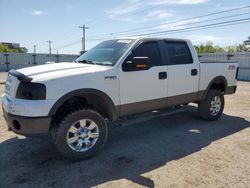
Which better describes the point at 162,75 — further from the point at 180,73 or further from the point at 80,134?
the point at 80,134

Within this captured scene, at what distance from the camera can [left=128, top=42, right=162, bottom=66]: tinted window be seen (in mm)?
4781

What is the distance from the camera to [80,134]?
4055 millimetres

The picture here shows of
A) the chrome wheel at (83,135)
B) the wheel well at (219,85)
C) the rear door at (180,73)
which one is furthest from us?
the wheel well at (219,85)

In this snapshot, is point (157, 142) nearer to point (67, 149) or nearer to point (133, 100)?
point (133, 100)

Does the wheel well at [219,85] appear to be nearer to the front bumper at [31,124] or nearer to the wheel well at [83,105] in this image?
the wheel well at [83,105]

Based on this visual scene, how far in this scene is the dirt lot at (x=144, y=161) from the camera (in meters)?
3.47

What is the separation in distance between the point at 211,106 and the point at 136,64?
2958 mm

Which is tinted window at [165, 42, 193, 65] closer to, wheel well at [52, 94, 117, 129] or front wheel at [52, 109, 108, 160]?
wheel well at [52, 94, 117, 129]

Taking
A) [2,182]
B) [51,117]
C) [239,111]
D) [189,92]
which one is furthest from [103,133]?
[239,111]

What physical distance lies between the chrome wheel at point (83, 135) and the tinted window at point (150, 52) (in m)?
1.54

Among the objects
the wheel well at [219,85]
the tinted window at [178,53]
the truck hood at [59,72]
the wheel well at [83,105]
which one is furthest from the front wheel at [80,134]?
the wheel well at [219,85]

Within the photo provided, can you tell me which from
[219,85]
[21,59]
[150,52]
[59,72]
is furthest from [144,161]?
[21,59]

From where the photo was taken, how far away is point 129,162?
4035mm

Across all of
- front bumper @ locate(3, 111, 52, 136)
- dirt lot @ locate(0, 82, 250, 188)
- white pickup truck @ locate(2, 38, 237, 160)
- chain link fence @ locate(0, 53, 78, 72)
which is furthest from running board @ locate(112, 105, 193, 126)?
chain link fence @ locate(0, 53, 78, 72)
